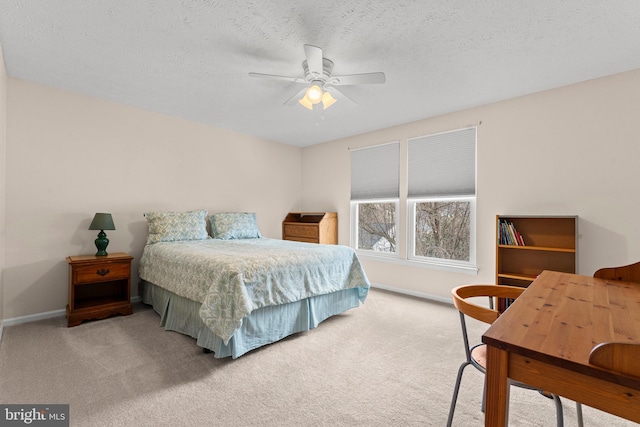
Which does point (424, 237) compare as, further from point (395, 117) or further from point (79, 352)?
point (79, 352)

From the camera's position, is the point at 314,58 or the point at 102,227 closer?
the point at 314,58

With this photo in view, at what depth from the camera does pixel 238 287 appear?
7.20 feet

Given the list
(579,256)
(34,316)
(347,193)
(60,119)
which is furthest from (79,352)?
(579,256)

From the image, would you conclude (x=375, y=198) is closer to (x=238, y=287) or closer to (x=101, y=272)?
(x=238, y=287)

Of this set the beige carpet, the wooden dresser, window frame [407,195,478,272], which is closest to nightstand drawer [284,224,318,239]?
the wooden dresser

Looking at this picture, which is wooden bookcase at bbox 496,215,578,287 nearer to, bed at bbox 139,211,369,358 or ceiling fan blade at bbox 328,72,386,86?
bed at bbox 139,211,369,358

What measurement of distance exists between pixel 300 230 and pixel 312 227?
309 mm

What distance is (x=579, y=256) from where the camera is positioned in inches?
112

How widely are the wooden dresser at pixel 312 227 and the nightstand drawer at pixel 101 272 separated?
2.55m

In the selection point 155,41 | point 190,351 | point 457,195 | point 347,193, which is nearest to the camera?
point 155,41

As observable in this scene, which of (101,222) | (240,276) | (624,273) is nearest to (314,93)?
(240,276)

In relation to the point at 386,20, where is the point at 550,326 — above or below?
below

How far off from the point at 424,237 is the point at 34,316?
461 cm

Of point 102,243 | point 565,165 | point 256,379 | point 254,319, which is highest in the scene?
point 565,165
